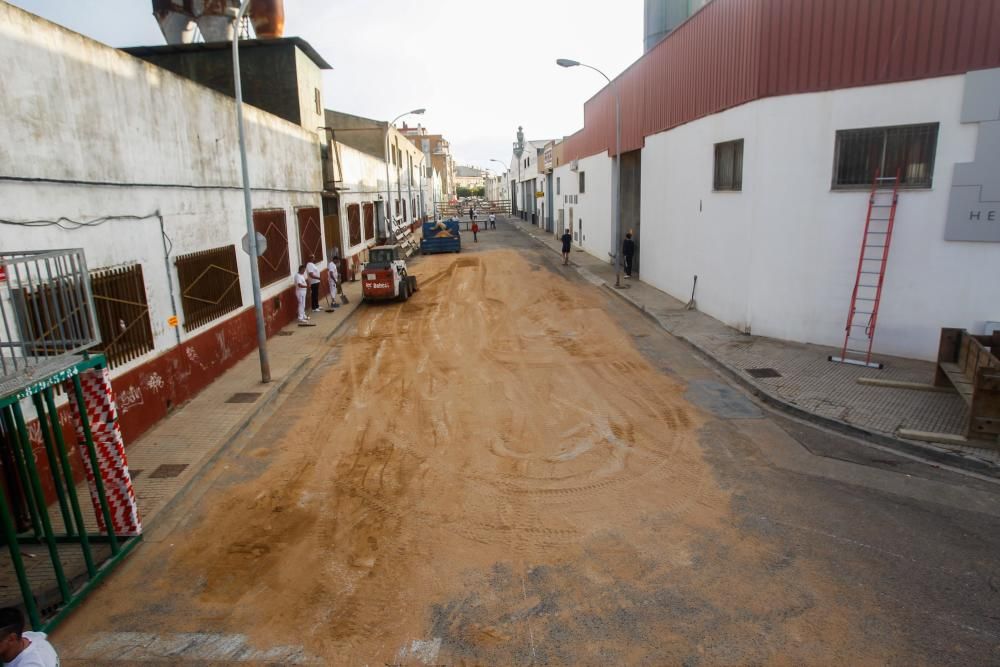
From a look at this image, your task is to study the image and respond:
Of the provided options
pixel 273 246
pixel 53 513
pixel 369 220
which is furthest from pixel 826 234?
pixel 369 220

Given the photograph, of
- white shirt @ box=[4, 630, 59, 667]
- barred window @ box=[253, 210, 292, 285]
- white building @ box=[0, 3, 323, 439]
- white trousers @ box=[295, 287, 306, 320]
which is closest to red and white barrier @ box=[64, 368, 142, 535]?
white building @ box=[0, 3, 323, 439]

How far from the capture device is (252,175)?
50.5ft

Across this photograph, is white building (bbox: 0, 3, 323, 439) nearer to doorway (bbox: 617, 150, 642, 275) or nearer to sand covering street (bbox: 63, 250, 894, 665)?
sand covering street (bbox: 63, 250, 894, 665)

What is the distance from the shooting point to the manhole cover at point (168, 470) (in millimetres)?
8352

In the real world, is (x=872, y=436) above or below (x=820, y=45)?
Answer: below

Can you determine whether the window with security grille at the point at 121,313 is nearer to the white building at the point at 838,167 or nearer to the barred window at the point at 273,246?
the barred window at the point at 273,246

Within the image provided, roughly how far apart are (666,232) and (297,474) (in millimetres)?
16072

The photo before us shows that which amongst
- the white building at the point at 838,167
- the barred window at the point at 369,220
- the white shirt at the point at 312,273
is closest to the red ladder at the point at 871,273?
the white building at the point at 838,167

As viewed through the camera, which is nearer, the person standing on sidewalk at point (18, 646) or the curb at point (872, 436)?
the person standing on sidewalk at point (18, 646)

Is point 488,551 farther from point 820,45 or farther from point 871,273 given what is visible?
point 820,45

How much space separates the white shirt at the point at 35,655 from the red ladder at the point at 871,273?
41.9 ft

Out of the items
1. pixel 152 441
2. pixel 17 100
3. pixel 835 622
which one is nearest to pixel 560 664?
pixel 835 622

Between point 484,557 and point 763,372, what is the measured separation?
7780 millimetres

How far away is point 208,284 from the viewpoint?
12672 mm
